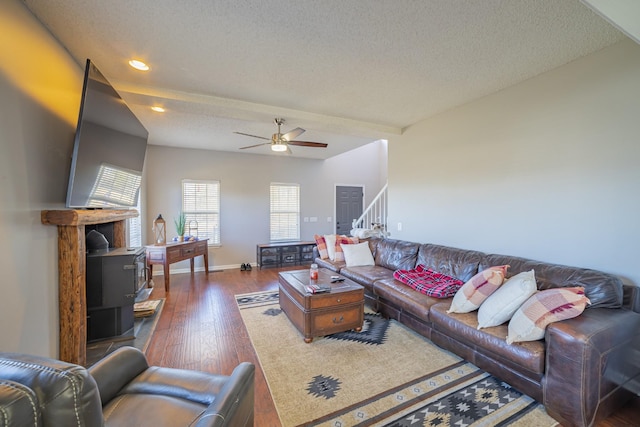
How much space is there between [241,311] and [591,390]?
10.8ft

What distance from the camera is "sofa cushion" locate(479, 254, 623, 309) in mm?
1929

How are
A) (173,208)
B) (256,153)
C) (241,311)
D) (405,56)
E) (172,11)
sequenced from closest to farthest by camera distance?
(172,11) → (405,56) → (241,311) → (173,208) → (256,153)

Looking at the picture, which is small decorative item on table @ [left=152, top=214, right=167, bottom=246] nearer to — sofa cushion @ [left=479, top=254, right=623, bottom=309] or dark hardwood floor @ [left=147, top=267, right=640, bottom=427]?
dark hardwood floor @ [left=147, top=267, right=640, bottom=427]

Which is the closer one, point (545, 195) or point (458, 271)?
point (545, 195)

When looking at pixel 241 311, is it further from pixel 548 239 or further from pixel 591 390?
pixel 548 239

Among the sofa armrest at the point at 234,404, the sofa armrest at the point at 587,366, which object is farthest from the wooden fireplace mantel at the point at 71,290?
the sofa armrest at the point at 587,366

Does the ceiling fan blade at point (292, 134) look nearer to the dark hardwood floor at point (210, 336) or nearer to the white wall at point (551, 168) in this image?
the white wall at point (551, 168)

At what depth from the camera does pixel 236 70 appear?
8.14ft

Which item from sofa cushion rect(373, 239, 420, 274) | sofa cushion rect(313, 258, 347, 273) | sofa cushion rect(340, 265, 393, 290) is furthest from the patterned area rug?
sofa cushion rect(313, 258, 347, 273)

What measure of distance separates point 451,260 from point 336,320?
5.14ft

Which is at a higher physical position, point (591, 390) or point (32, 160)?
point (32, 160)

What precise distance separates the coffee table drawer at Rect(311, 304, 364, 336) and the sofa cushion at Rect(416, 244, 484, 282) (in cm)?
117

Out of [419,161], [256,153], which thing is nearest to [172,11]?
[419,161]

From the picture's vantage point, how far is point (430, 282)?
9.54 ft
